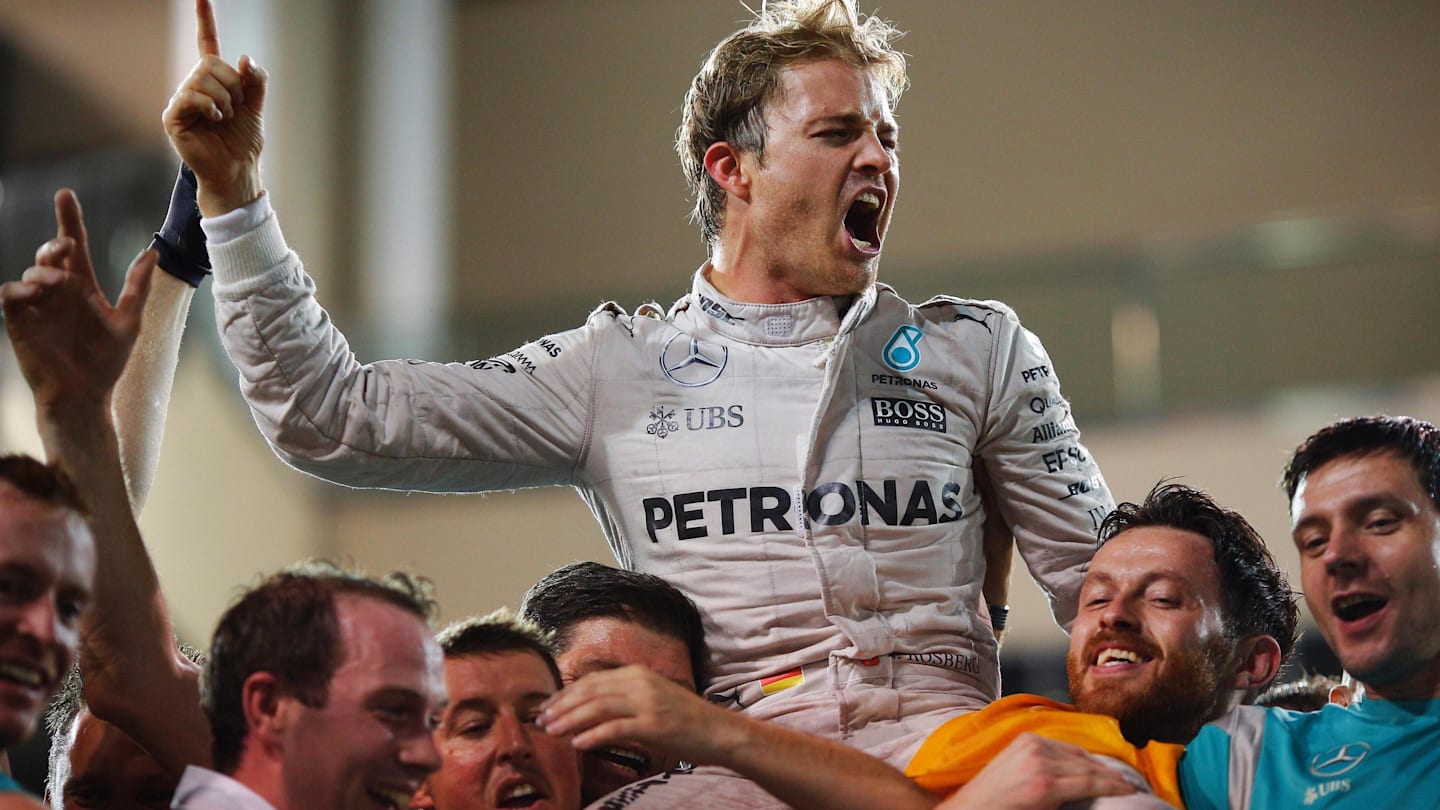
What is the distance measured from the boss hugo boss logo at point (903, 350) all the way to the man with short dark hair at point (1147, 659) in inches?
17.9

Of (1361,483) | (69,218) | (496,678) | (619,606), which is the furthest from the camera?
(619,606)

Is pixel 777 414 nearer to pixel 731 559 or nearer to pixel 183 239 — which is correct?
pixel 731 559

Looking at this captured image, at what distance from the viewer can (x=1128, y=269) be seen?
7.32 m

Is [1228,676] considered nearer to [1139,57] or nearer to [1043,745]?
[1043,745]

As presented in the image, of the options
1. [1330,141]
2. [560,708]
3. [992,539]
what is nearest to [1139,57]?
[1330,141]

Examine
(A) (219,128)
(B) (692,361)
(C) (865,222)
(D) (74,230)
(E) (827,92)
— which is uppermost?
(E) (827,92)

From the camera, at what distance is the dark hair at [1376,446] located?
2766 mm

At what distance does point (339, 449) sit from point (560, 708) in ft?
2.91

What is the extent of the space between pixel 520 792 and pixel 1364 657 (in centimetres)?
130

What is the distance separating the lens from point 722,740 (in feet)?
8.01

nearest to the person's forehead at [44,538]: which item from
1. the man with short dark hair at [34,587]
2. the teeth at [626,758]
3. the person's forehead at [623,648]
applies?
the man with short dark hair at [34,587]

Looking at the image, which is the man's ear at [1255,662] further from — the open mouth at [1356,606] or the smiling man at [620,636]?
Result: the smiling man at [620,636]

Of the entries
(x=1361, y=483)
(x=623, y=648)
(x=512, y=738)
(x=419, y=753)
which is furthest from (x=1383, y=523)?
(x=419, y=753)

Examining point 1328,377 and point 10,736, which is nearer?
point 10,736
